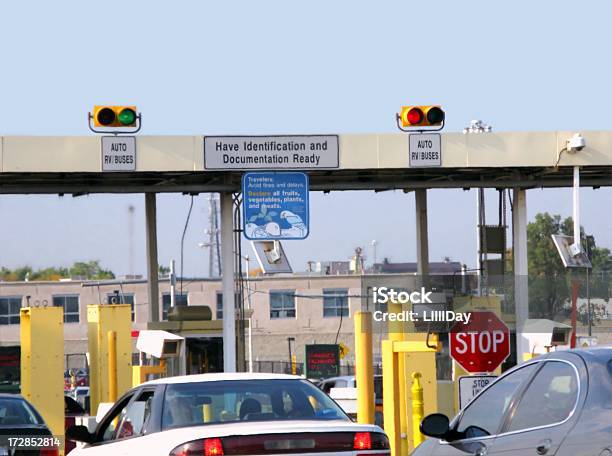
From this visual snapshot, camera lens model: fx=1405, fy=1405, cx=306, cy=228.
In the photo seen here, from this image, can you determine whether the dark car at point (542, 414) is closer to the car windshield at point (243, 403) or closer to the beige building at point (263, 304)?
the car windshield at point (243, 403)

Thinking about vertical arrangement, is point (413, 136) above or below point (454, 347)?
above

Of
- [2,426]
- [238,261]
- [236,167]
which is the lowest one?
[2,426]

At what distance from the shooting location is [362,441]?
9422 mm

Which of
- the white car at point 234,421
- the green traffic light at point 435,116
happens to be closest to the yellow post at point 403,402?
the green traffic light at point 435,116

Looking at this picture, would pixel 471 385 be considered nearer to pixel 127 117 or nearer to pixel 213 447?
pixel 213 447

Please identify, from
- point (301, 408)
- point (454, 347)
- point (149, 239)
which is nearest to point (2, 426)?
point (454, 347)

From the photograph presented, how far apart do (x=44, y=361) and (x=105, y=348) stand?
2047mm

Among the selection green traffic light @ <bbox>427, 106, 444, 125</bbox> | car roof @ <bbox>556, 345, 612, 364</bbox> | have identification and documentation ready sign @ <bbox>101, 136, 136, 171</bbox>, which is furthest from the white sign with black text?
have identification and documentation ready sign @ <bbox>101, 136, 136, 171</bbox>

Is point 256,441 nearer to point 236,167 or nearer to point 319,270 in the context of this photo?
point 236,167

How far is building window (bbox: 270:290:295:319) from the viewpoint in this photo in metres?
76.2

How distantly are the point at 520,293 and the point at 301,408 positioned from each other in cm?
1087

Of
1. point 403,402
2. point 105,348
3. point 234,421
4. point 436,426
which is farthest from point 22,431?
point 436,426

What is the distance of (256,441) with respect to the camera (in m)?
9.16

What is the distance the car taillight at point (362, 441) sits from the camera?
9398mm
